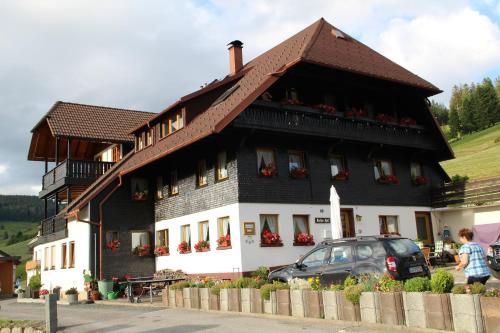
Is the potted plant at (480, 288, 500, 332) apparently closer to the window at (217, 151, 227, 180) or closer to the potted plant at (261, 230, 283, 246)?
the potted plant at (261, 230, 283, 246)

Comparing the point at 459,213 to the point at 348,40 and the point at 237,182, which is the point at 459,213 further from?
the point at 237,182

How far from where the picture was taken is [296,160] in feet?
69.4

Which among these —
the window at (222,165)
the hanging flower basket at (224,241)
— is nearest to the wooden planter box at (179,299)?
the hanging flower basket at (224,241)

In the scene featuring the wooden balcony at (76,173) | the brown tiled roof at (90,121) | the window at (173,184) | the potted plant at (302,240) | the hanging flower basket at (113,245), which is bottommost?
the potted plant at (302,240)

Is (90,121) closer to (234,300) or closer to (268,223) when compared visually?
(268,223)

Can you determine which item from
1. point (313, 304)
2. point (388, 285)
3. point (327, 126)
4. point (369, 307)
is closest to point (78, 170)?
point (327, 126)

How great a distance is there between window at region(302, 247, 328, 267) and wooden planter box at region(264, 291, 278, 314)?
1645mm

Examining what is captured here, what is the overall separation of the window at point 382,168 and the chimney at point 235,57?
8.05 metres

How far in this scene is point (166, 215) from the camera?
2409 cm

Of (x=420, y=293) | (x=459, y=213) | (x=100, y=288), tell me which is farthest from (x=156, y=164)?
(x=420, y=293)

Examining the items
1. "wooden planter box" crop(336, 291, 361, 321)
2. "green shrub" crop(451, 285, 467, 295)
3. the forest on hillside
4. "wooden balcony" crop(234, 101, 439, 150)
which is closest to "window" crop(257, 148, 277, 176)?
"wooden balcony" crop(234, 101, 439, 150)

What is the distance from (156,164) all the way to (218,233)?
19.8 feet

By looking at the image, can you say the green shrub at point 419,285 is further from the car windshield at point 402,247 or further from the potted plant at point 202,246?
the potted plant at point 202,246

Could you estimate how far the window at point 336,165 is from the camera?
22033 mm
